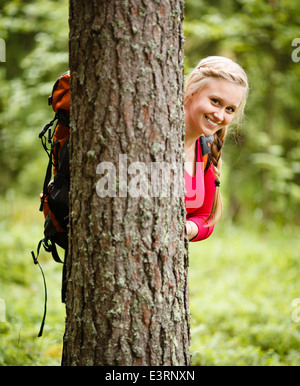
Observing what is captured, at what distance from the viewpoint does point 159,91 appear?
1979 millimetres

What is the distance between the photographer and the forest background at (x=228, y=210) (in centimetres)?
456

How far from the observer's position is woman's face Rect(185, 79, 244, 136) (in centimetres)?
245

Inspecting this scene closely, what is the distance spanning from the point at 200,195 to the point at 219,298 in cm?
368

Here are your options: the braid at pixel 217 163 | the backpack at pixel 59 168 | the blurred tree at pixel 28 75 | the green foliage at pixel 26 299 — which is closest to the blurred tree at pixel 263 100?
the blurred tree at pixel 28 75

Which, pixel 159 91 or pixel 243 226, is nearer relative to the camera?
pixel 159 91

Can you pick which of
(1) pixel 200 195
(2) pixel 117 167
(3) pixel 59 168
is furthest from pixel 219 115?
(3) pixel 59 168

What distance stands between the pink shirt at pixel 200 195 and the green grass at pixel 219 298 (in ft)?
3.50

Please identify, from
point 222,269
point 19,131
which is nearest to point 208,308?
point 222,269

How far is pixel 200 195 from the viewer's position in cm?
265

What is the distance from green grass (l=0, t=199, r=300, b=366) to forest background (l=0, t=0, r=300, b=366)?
18 mm

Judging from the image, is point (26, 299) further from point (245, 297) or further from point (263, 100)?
point (263, 100)

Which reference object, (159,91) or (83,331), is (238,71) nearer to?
(159,91)

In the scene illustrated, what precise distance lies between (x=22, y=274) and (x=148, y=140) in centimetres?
488

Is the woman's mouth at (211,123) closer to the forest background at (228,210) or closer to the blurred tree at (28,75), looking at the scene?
the forest background at (228,210)
